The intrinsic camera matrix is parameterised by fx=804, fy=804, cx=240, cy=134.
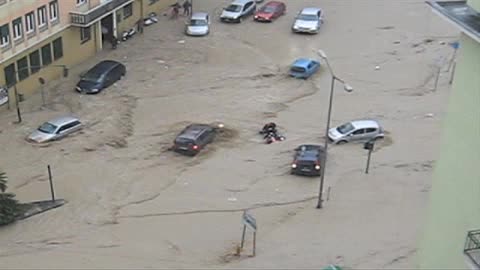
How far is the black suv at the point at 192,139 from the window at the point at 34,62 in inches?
370

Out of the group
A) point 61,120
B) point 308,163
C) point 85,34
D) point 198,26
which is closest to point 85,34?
point 85,34

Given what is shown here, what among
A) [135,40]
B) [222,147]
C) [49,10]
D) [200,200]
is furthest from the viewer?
[135,40]

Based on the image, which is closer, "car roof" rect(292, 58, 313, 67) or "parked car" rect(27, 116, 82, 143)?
"parked car" rect(27, 116, 82, 143)

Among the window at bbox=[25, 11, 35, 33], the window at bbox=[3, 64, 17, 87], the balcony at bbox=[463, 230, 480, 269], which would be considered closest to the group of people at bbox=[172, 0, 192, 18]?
the window at bbox=[25, 11, 35, 33]

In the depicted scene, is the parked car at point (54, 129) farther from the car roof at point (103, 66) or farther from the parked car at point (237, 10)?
the parked car at point (237, 10)

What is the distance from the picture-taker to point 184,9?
5272cm

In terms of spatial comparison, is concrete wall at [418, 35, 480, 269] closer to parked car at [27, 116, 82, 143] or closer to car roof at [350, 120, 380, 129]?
car roof at [350, 120, 380, 129]

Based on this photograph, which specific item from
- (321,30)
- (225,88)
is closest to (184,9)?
(321,30)

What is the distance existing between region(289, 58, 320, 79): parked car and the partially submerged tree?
18.3m

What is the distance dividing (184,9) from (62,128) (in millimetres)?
19393

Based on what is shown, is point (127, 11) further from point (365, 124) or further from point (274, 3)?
point (365, 124)

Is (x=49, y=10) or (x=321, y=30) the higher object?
(x=49, y=10)

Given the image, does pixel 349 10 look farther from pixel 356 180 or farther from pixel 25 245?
pixel 25 245

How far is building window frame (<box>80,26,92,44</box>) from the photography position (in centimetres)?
4403
